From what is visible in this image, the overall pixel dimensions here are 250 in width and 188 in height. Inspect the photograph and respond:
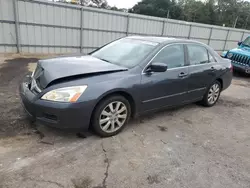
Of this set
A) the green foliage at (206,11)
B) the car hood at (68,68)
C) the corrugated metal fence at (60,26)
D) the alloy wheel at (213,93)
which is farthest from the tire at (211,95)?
the green foliage at (206,11)

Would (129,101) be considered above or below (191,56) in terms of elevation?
below

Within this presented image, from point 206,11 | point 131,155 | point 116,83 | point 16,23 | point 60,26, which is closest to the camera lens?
point 131,155

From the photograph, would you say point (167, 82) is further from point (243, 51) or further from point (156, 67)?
point (243, 51)

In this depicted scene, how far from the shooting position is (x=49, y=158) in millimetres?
2834

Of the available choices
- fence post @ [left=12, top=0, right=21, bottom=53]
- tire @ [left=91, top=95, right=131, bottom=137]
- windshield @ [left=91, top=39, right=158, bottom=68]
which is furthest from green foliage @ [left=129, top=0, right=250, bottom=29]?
tire @ [left=91, top=95, right=131, bottom=137]

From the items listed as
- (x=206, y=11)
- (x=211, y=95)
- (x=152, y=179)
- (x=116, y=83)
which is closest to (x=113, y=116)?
(x=116, y=83)

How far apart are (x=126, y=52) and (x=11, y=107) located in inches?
94.3

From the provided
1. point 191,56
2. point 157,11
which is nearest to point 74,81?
point 191,56

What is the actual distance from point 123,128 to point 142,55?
130 cm

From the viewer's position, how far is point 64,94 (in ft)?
9.70

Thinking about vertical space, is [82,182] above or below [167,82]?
below

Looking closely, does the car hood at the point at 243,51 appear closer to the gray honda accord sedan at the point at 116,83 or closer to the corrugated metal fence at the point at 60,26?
the gray honda accord sedan at the point at 116,83

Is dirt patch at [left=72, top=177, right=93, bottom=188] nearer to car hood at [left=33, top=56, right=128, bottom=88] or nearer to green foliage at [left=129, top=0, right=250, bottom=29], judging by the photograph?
car hood at [left=33, top=56, right=128, bottom=88]

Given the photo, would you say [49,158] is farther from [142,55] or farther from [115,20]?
[115,20]
